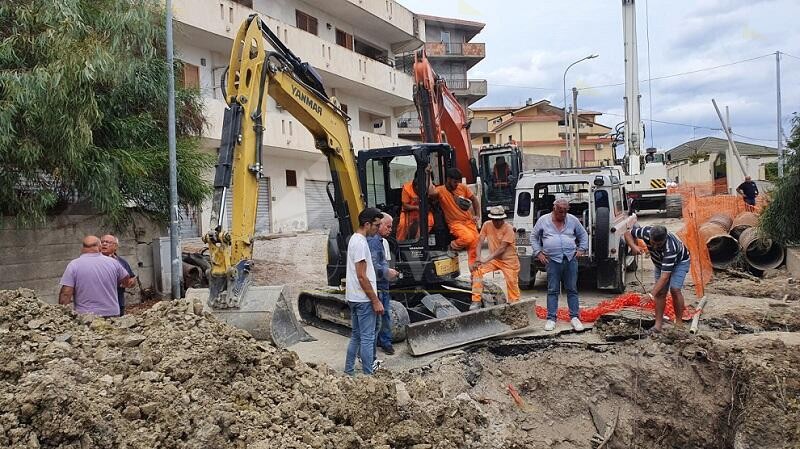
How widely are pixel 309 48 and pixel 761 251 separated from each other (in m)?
14.4

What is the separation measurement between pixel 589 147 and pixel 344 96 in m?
40.5

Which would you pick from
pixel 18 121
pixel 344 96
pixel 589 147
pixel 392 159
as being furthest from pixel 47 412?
pixel 589 147

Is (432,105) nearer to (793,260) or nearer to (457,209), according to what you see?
(457,209)

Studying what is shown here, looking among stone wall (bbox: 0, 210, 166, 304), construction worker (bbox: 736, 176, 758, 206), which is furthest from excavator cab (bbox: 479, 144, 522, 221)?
stone wall (bbox: 0, 210, 166, 304)

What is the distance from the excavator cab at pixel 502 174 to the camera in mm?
16219

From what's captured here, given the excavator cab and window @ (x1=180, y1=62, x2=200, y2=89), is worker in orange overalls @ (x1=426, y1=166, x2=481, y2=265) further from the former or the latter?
window @ (x1=180, y1=62, x2=200, y2=89)

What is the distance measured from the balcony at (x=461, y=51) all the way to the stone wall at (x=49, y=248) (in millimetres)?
36109

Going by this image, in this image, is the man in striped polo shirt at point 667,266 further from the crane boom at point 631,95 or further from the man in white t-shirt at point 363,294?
the crane boom at point 631,95

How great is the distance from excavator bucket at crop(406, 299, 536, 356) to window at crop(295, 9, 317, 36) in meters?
16.9

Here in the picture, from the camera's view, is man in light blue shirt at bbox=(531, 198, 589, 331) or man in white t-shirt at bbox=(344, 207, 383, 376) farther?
man in light blue shirt at bbox=(531, 198, 589, 331)

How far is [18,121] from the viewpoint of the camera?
847 cm

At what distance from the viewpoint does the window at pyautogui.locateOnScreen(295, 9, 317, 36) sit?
2145cm

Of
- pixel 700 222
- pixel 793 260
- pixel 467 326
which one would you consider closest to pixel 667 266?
pixel 467 326

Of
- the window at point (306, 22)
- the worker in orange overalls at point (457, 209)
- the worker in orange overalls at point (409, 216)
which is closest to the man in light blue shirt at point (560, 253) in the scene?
the worker in orange overalls at point (457, 209)
